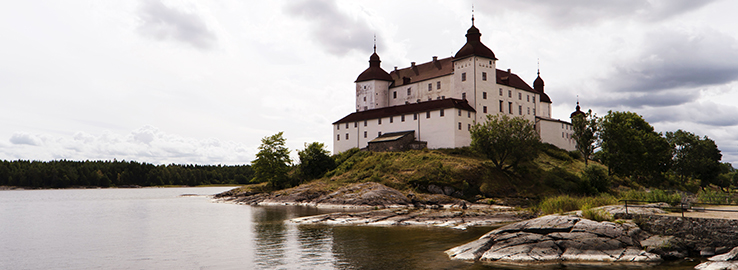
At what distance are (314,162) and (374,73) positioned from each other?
27.2 m

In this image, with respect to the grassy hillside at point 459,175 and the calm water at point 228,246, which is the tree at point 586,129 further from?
the calm water at point 228,246

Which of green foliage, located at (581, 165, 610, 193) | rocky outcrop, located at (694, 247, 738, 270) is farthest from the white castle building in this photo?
rocky outcrop, located at (694, 247, 738, 270)

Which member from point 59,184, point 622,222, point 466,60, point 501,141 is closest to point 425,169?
point 501,141

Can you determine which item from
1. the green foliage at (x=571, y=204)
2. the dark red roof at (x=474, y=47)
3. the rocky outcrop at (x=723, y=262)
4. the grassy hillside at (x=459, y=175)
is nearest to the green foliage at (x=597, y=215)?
the rocky outcrop at (x=723, y=262)

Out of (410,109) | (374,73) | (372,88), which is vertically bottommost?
(410,109)

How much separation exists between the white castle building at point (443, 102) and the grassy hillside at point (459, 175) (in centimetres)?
612

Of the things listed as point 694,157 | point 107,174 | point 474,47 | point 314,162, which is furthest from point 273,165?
point 107,174

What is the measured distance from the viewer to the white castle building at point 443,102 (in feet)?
248

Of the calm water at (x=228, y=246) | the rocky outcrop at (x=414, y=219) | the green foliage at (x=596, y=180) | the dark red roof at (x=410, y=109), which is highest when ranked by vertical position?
the dark red roof at (x=410, y=109)

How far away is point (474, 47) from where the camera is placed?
79562mm

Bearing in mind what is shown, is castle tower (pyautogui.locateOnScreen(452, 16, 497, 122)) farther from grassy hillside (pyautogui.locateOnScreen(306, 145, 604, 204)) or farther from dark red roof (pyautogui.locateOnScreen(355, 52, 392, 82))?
dark red roof (pyautogui.locateOnScreen(355, 52, 392, 82))

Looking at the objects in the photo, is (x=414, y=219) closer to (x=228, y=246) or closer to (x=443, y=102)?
(x=228, y=246)

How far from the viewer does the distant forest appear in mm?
146500

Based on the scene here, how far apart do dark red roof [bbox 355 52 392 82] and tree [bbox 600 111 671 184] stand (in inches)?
1704
